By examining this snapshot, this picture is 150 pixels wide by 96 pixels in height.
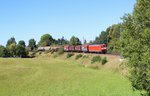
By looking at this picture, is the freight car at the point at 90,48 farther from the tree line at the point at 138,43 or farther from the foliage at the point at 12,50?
the tree line at the point at 138,43

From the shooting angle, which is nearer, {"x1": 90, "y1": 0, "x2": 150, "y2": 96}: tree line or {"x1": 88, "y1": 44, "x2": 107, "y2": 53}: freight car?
{"x1": 90, "y1": 0, "x2": 150, "y2": 96}: tree line

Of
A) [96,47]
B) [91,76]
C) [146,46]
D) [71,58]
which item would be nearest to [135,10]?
[146,46]

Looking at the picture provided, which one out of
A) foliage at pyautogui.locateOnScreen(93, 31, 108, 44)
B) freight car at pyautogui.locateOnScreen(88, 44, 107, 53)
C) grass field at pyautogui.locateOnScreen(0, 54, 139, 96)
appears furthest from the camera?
foliage at pyautogui.locateOnScreen(93, 31, 108, 44)

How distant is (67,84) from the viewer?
214 ft

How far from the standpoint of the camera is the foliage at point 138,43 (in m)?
31.0

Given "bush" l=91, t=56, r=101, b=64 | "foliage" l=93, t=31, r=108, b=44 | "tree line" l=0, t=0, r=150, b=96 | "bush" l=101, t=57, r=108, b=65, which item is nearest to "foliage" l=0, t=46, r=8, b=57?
"foliage" l=93, t=31, r=108, b=44

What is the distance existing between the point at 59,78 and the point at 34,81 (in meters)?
5.05

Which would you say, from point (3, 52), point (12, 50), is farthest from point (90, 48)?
point (3, 52)

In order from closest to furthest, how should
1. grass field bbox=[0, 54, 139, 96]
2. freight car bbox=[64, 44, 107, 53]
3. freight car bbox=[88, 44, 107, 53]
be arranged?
grass field bbox=[0, 54, 139, 96] < freight car bbox=[88, 44, 107, 53] < freight car bbox=[64, 44, 107, 53]

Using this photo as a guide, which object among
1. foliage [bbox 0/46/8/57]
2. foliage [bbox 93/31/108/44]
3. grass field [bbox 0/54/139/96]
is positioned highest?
foliage [bbox 93/31/108/44]

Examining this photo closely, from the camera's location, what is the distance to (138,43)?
104 ft

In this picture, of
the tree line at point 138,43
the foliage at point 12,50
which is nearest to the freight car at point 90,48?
the foliage at point 12,50

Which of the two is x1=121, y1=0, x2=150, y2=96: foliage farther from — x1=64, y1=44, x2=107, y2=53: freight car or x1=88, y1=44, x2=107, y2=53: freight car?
x1=64, y1=44, x2=107, y2=53: freight car

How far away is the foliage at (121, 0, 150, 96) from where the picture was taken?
30953 mm
